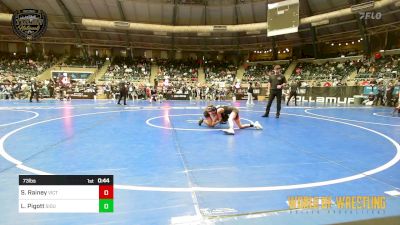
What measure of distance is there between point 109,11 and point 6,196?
3325 cm

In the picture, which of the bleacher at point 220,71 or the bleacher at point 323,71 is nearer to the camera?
the bleacher at point 323,71

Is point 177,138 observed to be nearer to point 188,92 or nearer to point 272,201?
point 272,201

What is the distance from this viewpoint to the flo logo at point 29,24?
19.5 feet

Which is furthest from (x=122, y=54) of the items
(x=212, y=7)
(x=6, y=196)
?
(x=6, y=196)

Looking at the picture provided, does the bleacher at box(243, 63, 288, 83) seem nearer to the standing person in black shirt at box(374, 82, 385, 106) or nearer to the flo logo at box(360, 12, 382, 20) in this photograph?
the flo logo at box(360, 12, 382, 20)

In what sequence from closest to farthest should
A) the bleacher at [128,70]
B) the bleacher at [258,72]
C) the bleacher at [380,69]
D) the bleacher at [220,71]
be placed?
the bleacher at [380,69] < the bleacher at [128,70] < the bleacher at [258,72] < the bleacher at [220,71]

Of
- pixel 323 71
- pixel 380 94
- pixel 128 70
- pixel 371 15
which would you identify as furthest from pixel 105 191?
pixel 128 70

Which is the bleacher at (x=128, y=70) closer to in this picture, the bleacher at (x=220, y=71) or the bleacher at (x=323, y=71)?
the bleacher at (x=220, y=71)

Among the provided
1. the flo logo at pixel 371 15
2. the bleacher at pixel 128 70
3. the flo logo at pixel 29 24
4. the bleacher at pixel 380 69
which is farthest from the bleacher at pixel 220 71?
the flo logo at pixel 29 24

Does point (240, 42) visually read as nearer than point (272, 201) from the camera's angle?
No

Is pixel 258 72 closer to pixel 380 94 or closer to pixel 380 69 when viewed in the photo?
pixel 380 69

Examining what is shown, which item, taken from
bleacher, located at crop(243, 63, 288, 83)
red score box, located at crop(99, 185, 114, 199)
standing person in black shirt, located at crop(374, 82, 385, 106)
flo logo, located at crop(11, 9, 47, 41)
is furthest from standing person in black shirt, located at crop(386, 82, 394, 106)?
red score box, located at crop(99, 185, 114, 199)

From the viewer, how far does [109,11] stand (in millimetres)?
32781

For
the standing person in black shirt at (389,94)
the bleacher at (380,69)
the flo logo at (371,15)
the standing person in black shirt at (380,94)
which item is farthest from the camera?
the flo logo at (371,15)
